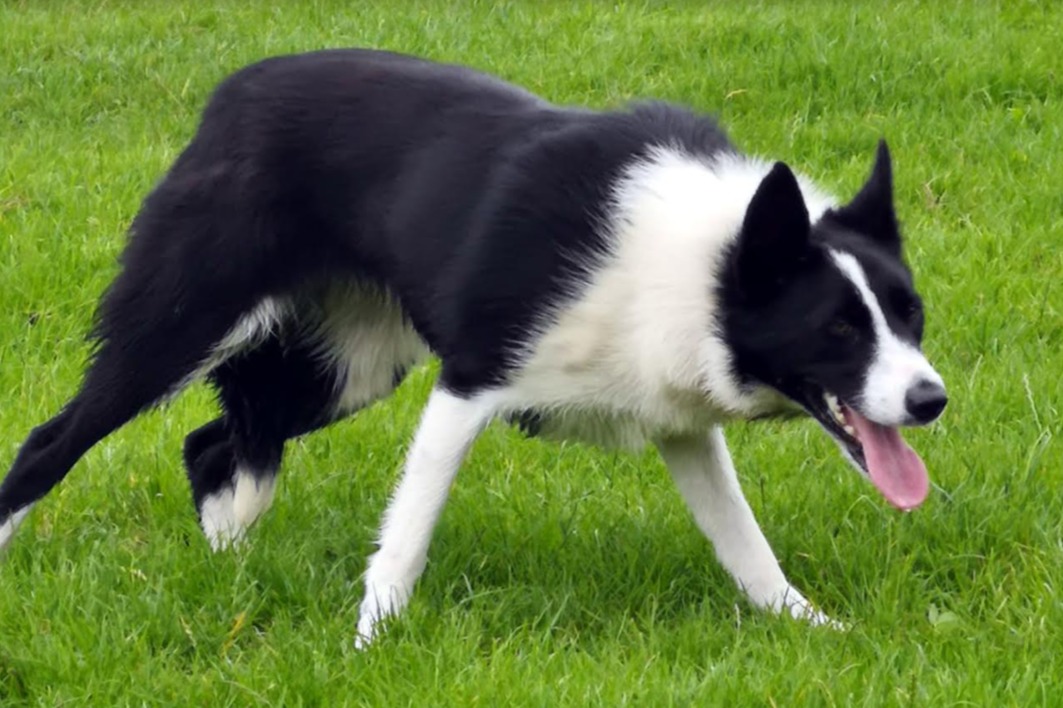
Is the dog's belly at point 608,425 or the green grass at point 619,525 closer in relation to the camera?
the green grass at point 619,525

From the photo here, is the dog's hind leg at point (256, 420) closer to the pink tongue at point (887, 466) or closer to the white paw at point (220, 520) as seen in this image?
the white paw at point (220, 520)

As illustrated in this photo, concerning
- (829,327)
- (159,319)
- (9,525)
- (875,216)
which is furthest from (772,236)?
(9,525)

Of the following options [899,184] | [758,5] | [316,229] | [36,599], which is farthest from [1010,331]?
[758,5]

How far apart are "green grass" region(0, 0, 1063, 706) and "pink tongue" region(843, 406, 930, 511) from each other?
1.04 feet

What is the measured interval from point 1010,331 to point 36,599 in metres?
3.18

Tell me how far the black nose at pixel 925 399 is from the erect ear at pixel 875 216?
464mm

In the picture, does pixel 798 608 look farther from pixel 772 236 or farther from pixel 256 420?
pixel 256 420

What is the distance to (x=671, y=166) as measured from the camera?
4188 millimetres

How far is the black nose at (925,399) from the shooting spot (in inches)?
144

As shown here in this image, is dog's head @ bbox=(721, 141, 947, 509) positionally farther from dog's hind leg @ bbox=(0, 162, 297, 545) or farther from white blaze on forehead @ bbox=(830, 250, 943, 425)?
dog's hind leg @ bbox=(0, 162, 297, 545)

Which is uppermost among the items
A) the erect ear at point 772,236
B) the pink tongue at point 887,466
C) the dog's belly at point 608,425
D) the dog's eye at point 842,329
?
the erect ear at point 772,236

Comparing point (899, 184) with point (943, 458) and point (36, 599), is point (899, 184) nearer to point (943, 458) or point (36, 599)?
point (943, 458)


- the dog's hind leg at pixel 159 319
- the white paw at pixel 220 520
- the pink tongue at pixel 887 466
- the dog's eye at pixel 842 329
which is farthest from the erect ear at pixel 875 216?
the white paw at pixel 220 520

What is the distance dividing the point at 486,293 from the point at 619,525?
2.64ft
